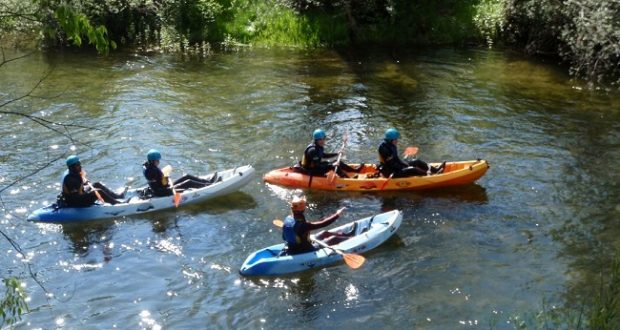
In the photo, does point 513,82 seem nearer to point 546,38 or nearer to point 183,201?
point 546,38

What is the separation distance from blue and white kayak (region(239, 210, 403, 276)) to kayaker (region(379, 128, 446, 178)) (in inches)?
65.3

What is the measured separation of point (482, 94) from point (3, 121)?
460 inches

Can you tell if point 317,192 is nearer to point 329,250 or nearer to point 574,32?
point 329,250

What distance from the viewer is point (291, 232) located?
9.59 m

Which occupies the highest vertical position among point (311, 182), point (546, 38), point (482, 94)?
point (546, 38)

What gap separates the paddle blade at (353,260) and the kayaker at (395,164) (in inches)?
124

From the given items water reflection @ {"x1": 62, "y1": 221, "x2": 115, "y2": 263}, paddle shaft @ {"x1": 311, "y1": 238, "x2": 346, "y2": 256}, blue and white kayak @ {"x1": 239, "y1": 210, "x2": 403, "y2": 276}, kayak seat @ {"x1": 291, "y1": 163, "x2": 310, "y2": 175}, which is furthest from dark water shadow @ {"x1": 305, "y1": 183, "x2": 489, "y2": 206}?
water reflection @ {"x1": 62, "y1": 221, "x2": 115, "y2": 263}

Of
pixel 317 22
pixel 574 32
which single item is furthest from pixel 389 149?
pixel 317 22

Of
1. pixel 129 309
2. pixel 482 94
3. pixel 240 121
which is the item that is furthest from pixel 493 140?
pixel 129 309

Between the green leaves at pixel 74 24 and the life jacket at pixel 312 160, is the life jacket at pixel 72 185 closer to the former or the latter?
the life jacket at pixel 312 160

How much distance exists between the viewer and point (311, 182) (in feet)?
40.7

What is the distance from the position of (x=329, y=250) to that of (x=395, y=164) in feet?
10.1

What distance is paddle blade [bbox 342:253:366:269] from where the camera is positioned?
9203 millimetres

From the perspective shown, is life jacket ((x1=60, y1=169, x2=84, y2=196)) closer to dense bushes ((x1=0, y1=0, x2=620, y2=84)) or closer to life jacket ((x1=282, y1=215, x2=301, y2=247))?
life jacket ((x1=282, y1=215, x2=301, y2=247))
